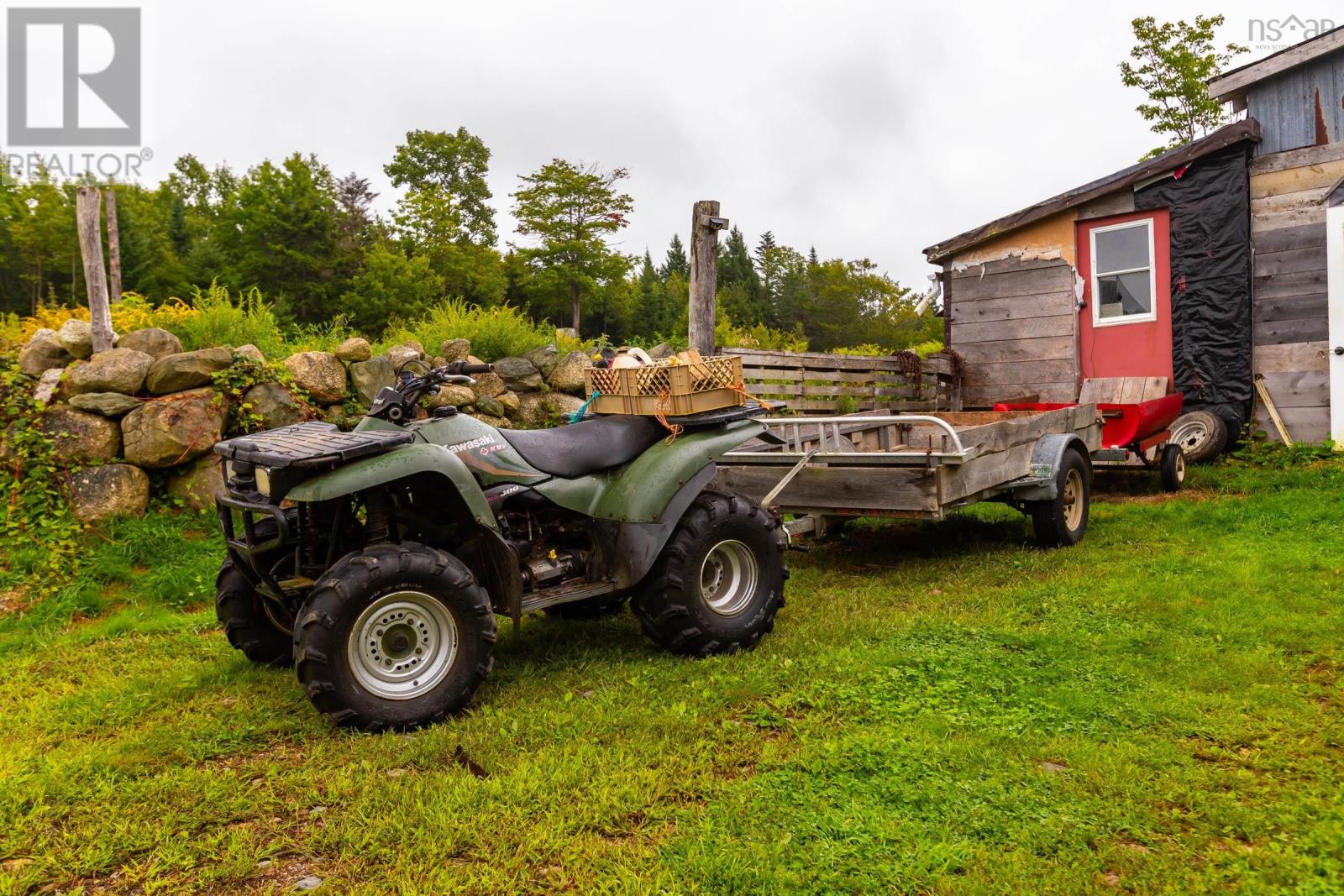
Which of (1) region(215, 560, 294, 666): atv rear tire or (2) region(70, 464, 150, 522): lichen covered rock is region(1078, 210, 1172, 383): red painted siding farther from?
(2) region(70, 464, 150, 522): lichen covered rock

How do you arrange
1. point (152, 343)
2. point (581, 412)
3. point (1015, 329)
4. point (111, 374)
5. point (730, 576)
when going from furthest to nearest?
point (1015, 329)
point (152, 343)
point (111, 374)
point (581, 412)
point (730, 576)

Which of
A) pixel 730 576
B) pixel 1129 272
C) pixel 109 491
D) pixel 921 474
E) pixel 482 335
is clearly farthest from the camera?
pixel 1129 272

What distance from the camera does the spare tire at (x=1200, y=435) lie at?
1001 cm

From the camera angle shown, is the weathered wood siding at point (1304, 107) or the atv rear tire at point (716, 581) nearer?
the atv rear tire at point (716, 581)

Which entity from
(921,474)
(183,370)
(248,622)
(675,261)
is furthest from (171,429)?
(675,261)

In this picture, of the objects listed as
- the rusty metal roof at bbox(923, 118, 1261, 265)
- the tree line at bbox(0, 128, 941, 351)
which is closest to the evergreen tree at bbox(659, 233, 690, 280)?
the tree line at bbox(0, 128, 941, 351)

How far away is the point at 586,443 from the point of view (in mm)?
4352

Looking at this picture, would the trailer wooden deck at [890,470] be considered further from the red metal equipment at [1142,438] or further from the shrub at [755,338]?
the shrub at [755,338]

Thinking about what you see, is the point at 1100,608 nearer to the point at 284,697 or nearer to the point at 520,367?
the point at 284,697

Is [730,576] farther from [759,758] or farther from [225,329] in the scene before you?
[225,329]

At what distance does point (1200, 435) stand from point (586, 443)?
28.5ft

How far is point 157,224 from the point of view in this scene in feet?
123

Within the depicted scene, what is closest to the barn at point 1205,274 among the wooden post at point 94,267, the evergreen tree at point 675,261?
the wooden post at point 94,267

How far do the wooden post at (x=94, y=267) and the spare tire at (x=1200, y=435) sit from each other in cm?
1073
